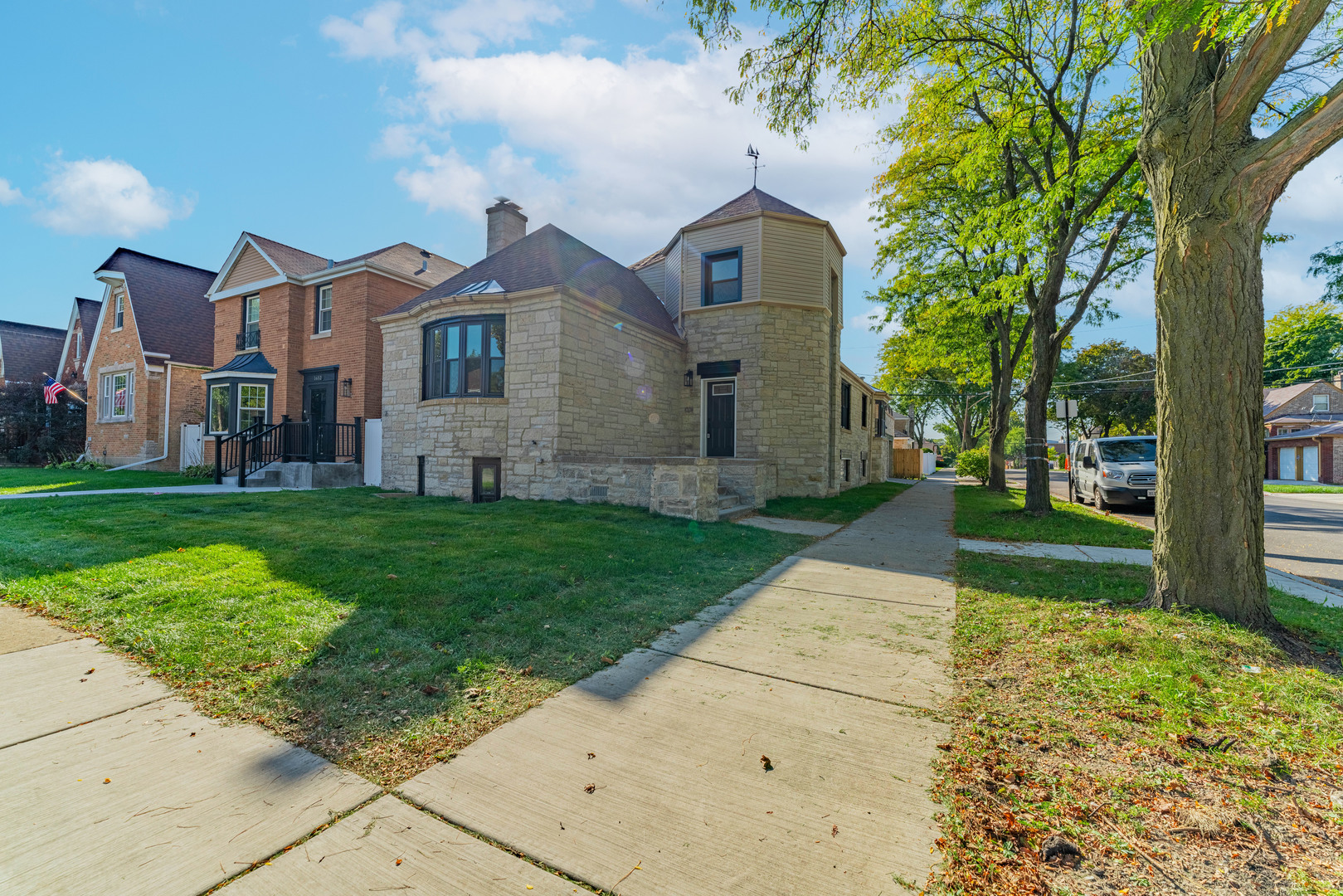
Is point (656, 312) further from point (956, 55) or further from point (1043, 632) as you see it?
point (1043, 632)

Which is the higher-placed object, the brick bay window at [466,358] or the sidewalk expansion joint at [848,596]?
the brick bay window at [466,358]

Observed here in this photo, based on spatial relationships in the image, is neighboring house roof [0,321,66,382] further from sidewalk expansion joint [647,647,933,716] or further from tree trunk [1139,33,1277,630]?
tree trunk [1139,33,1277,630]

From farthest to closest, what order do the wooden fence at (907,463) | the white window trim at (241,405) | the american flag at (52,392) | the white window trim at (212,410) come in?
the wooden fence at (907,463)
the american flag at (52,392)
the white window trim at (212,410)
the white window trim at (241,405)

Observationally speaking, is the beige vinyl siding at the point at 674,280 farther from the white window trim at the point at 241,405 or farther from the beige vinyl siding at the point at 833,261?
the white window trim at the point at 241,405

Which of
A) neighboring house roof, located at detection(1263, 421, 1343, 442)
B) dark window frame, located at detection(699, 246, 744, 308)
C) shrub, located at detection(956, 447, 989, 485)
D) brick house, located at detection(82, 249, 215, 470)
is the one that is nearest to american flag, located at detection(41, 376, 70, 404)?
brick house, located at detection(82, 249, 215, 470)

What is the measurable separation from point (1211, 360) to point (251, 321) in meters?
24.1

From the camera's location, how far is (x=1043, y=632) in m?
4.20

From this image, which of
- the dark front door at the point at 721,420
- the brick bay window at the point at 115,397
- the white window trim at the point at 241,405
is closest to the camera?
the dark front door at the point at 721,420

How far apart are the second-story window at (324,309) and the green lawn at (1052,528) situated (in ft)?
61.0

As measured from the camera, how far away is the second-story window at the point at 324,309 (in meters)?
17.7

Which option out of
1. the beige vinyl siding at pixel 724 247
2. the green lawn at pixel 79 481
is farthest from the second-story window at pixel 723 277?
the green lawn at pixel 79 481

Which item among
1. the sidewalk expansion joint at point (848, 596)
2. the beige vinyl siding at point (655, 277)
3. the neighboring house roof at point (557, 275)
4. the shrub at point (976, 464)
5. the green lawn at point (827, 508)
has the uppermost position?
the beige vinyl siding at point (655, 277)

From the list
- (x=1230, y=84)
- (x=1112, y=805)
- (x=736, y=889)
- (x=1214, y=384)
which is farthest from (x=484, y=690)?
(x=1230, y=84)

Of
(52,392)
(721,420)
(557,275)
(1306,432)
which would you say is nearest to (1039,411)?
(721,420)
